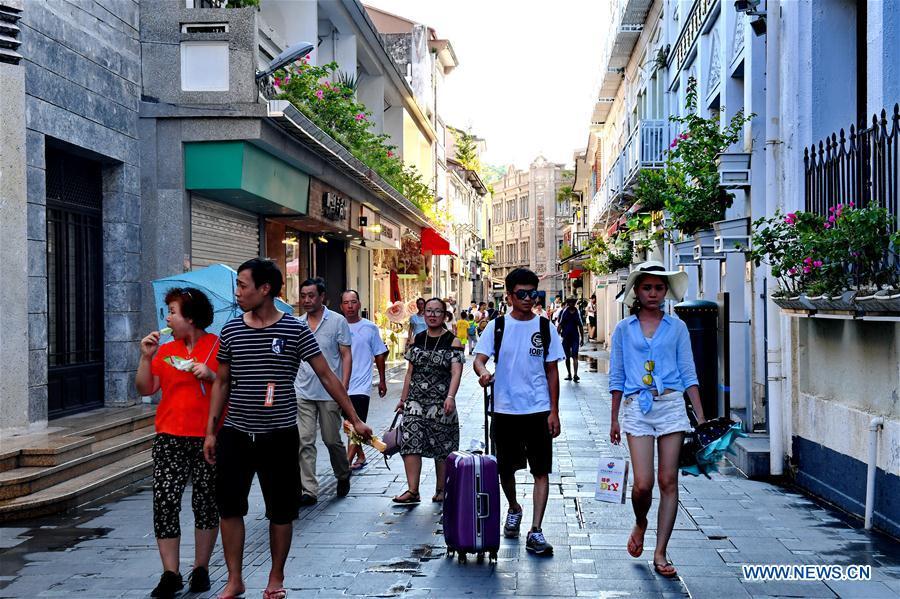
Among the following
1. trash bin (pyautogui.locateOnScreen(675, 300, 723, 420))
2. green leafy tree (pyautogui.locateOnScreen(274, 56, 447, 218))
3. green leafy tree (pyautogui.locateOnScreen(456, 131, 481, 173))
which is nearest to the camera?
trash bin (pyautogui.locateOnScreen(675, 300, 723, 420))

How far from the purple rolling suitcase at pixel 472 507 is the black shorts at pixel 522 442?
1.22 feet

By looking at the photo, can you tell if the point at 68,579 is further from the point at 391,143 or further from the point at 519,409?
the point at 391,143

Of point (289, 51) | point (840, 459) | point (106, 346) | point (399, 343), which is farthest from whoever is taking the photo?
point (399, 343)

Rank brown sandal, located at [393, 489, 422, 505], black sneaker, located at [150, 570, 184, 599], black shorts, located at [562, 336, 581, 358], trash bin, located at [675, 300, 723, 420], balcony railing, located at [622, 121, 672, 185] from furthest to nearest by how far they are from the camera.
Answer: balcony railing, located at [622, 121, 672, 185] → black shorts, located at [562, 336, 581, 358] → trash bin, located at [675, 300, 723, 420] → brown sandal, located at [393, 489, 422, 505] → black sneaker, located at [150, 570, 184, 599]

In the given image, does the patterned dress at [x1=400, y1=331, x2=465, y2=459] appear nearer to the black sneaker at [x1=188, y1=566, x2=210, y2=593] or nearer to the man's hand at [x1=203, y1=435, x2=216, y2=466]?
the black sneaker at [x1=188, y1=566, x2=210, y2=593]

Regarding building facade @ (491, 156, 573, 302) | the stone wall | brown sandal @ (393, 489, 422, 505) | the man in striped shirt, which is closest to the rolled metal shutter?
the stone wall

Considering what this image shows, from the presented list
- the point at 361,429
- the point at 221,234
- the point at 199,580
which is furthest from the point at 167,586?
the point at 221,234

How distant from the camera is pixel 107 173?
11.7 m

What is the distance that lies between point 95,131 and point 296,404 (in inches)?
259

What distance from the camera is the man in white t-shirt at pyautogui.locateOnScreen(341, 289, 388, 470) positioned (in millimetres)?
9344

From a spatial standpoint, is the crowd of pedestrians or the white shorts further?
the white shorts

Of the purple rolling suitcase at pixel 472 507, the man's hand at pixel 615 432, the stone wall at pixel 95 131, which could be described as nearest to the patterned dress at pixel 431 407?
the purple rolling suitcase at pixel 472 507

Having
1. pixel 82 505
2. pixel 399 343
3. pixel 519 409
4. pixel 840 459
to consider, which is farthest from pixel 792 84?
pixel 399 343

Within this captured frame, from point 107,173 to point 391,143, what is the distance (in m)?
18.2
